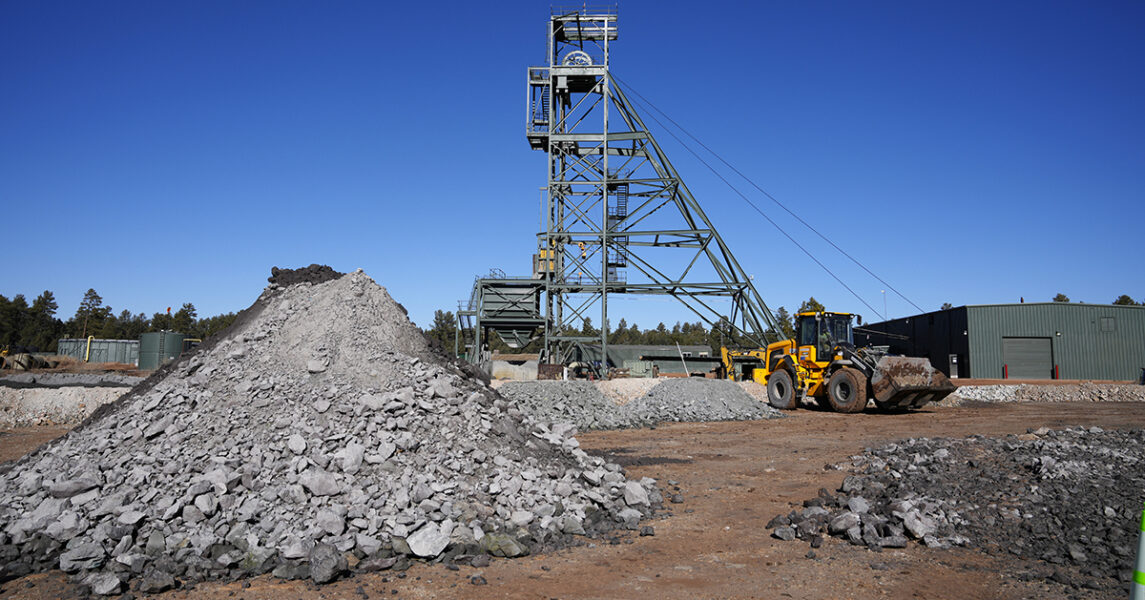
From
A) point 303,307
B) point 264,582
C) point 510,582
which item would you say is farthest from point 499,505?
point 303,307

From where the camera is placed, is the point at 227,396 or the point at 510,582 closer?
the point at 510,582

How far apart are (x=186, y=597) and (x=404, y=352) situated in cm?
445

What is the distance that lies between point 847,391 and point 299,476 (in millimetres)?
18194

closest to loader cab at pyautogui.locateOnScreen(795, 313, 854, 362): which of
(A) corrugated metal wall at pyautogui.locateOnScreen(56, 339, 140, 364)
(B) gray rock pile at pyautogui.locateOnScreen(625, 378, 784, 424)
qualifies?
(B) gray rock pile at pyautogui.locateOnScreen(625, 378, 784, 424)

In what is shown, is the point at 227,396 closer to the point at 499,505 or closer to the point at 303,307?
the point at 303,307

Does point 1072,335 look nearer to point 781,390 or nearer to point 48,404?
point 781,390

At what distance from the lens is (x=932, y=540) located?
666 cm

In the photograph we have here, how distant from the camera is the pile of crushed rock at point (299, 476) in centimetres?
601

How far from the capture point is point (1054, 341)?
35.9 meters

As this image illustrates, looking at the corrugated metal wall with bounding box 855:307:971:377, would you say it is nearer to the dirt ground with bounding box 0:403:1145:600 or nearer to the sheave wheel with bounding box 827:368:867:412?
the sheave wheel with bounding box 827:368:867:412

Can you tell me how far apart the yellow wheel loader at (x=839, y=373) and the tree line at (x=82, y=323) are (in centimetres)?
5582

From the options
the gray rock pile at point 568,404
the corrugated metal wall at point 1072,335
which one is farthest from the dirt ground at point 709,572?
the corrugated metal wall at point 1072,335

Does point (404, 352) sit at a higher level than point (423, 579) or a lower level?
higher

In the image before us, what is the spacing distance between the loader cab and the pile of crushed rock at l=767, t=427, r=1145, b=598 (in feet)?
41.5
